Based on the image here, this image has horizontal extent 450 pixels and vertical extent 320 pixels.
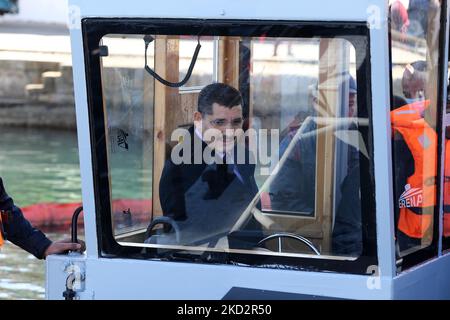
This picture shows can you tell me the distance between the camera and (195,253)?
9.37 feet

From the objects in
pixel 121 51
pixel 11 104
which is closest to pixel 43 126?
pixel 11 104

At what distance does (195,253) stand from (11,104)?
90.0 ft

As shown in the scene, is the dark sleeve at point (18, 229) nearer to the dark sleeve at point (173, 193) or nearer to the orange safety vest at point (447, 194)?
the dark sleeve at point (173, 193)

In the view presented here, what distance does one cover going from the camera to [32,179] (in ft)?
62.0

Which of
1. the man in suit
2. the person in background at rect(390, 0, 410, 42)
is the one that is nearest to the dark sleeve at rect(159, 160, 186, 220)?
the man in suit

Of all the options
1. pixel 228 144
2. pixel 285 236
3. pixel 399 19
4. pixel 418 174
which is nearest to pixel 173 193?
pixel 228 144

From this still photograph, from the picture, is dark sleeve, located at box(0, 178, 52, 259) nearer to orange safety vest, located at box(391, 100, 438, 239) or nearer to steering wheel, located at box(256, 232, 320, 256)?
steering wheel, located at box(256, 232, 320, 256)

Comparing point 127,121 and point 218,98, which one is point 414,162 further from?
point 127,121

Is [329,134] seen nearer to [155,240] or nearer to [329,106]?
[329,106]

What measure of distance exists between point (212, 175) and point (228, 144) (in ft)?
0.35

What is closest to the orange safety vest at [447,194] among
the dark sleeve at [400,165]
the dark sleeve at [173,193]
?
the dark sleeve at [400,165]

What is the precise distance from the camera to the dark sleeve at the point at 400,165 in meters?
2.71

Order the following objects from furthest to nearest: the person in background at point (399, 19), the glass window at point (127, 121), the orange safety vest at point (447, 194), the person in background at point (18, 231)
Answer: the person in background at point (18, 231) → the orange safety vest at point (447, 194) → the glass window at point (127, 121) → the person in background at point (399, 19)
